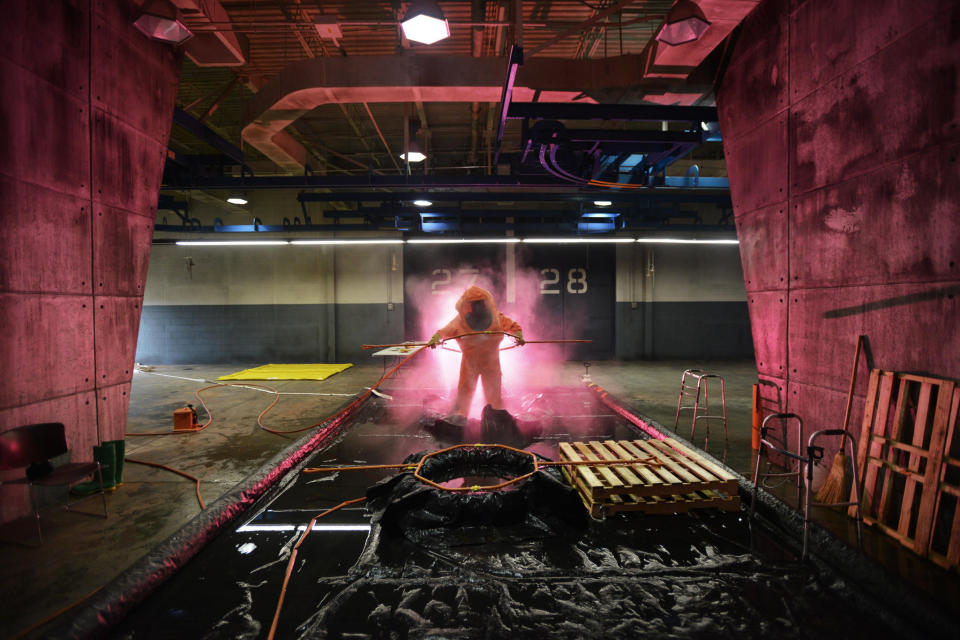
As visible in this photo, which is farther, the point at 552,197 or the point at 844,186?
the point at 552,197

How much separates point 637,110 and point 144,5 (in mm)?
5649

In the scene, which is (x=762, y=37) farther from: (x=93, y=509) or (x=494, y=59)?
(x=93, y=509)

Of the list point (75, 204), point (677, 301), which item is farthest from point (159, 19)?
point (677, 301)

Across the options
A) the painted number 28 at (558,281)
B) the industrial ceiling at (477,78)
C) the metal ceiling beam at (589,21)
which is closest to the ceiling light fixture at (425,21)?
the industrial ceiling at (477,78)

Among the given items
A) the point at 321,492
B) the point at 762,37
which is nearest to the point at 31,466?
the point at 321,492

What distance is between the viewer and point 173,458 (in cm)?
502

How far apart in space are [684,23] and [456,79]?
9.33 ft

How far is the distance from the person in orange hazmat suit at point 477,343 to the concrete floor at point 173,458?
2.42 m

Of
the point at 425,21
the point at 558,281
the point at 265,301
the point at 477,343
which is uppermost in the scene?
the point at 425,21

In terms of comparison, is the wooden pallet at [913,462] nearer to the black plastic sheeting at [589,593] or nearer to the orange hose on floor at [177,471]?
the black plastic sheeting at [589,593]

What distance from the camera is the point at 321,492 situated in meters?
4.30

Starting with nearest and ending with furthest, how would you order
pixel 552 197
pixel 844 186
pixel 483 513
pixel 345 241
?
pixel 483 513
pixel 844 186
pixel 552 197
pixel 345 241

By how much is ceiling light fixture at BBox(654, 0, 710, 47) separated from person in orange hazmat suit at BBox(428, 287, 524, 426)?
12.0ft

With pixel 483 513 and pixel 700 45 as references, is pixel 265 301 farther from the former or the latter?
pixel 700 45
